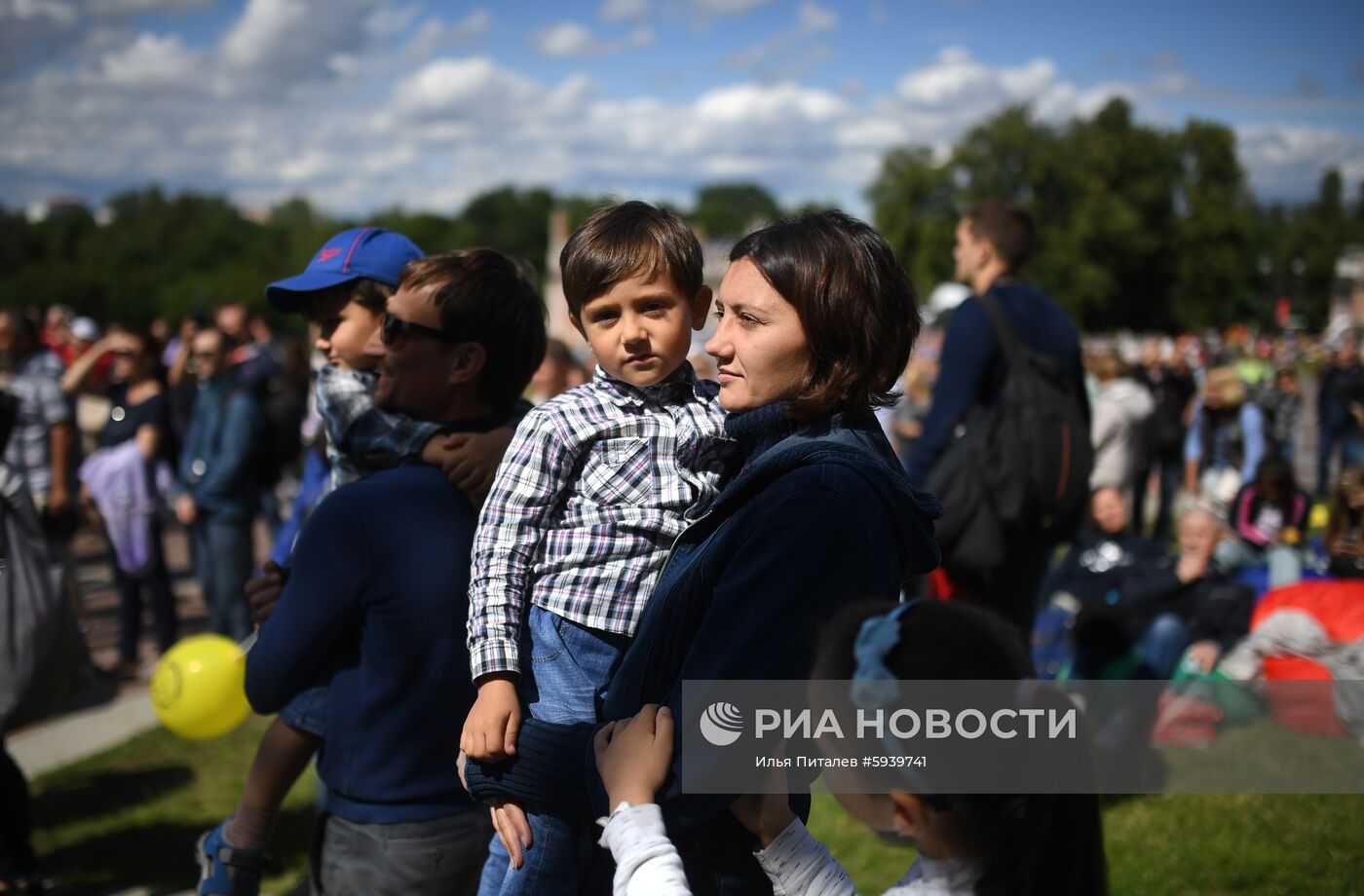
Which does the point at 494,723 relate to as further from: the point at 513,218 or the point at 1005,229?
the point at 513,218

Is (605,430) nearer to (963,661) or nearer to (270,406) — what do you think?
(963,661)

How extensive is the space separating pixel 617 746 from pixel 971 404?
290 centimetres

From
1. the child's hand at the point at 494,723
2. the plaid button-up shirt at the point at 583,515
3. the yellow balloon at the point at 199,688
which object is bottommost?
the yellow balloon at the point at 199,688

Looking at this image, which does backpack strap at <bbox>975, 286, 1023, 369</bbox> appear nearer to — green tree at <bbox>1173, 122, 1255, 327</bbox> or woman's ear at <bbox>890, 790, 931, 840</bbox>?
woman's ear at <bbox>890, 790, 931, 840</bbox>

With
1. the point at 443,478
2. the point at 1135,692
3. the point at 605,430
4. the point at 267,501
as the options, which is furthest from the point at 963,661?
the point at 267,501

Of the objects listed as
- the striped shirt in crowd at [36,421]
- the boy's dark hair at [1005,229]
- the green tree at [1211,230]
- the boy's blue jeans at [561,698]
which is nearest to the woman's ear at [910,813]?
the boy's blue jeans at [561,698]

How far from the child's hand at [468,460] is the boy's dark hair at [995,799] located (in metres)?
0.95

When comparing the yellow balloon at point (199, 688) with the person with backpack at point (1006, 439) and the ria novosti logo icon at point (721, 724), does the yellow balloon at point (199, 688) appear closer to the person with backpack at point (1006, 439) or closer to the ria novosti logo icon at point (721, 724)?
the ria novosti logo icon at point (721, 724)

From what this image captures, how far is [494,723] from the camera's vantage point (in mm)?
1698

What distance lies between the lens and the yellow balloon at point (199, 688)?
3201mm

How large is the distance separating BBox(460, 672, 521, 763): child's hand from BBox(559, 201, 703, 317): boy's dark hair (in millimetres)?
684

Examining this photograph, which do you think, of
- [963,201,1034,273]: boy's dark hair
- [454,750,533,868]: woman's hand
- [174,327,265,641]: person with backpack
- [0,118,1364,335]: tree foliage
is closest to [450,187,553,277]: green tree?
[0,118,1364,335]: tree foliage

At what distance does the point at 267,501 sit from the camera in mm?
7859

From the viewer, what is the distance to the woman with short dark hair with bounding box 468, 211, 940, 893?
144 cm
